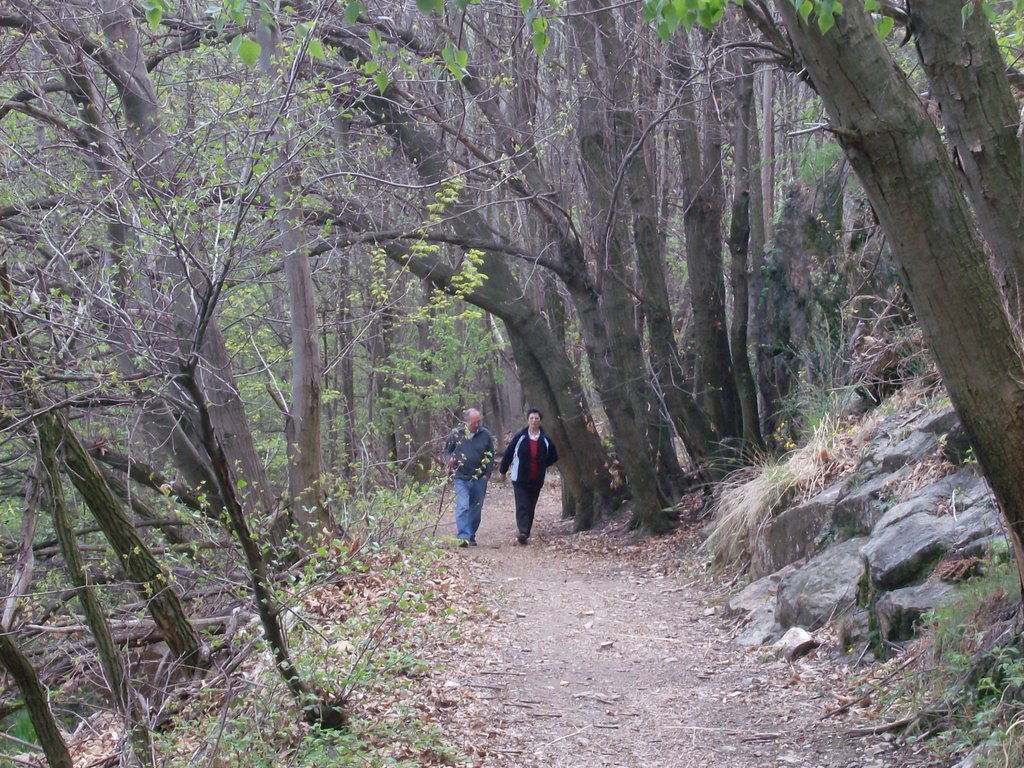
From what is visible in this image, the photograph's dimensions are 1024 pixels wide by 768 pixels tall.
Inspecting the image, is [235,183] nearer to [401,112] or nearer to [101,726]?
[101,726]

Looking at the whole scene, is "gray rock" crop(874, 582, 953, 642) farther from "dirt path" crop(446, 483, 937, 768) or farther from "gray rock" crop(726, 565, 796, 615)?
"gray rock" crop(726, 565, 796, 615)

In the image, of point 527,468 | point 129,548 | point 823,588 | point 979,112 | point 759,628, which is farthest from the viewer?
point 527,468

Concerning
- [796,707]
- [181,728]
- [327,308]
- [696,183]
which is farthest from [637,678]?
[327,308]

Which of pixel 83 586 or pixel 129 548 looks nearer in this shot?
pixel 83 586

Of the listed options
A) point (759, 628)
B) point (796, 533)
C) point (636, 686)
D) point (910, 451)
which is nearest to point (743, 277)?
point (796, 533)

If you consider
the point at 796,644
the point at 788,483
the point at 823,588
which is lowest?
the point at 796,644

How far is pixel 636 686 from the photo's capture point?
6473mm

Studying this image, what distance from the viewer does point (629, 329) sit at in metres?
12.5

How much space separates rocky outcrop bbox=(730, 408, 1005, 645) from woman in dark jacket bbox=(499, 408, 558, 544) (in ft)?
14.9

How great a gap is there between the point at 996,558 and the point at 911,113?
105 inches

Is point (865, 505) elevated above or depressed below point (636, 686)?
above

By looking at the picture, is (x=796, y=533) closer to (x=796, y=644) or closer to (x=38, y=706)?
(x=796, y=644)

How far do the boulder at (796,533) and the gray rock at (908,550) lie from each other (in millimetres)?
1446

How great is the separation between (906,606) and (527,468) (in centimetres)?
771
